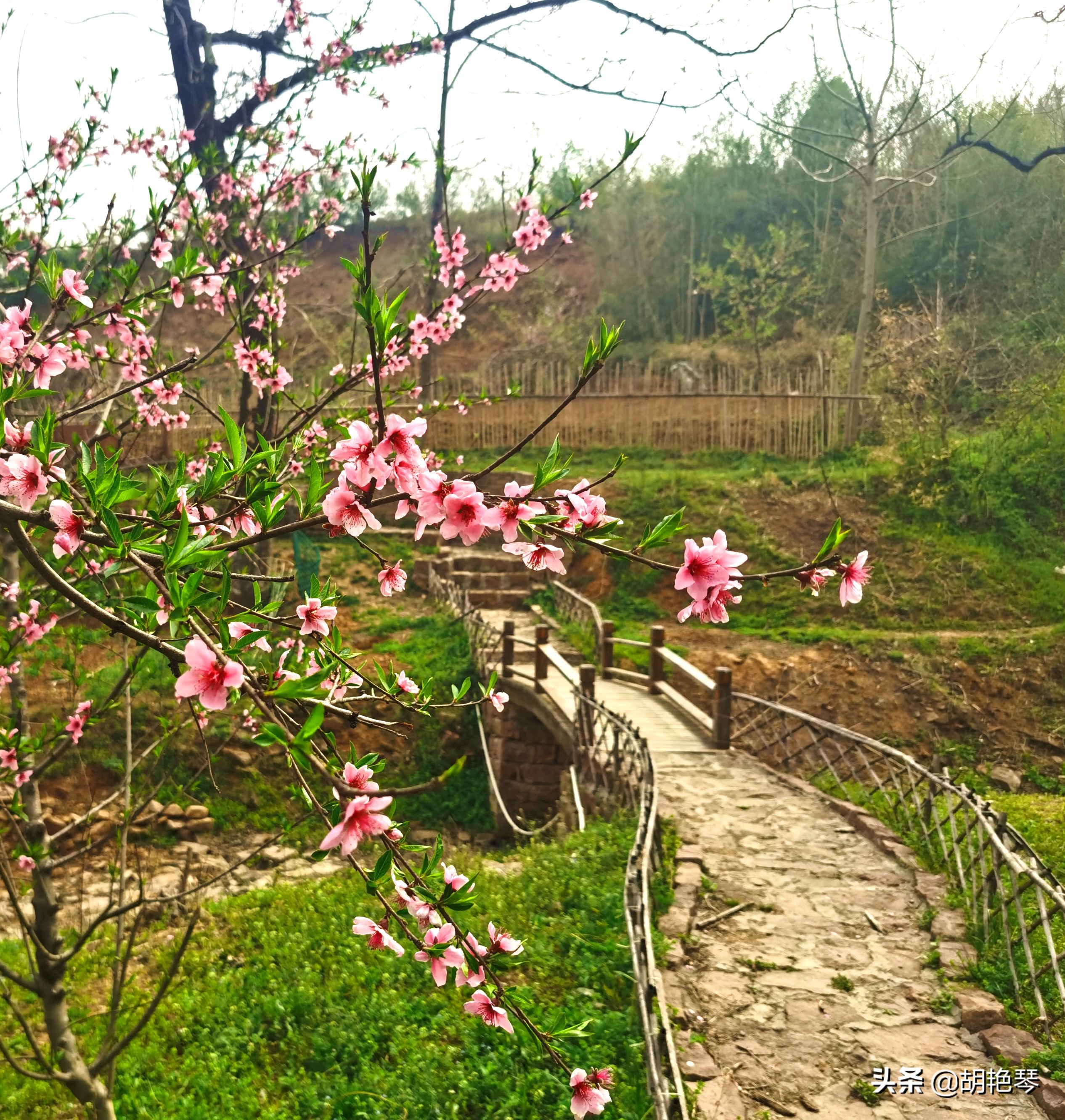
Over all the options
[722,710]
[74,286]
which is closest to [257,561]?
[74,286]

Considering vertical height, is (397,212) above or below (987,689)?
above

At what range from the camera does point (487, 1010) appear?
7.38 ft

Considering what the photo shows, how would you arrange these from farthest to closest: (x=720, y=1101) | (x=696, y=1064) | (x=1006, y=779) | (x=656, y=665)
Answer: (x=656, y=665) < (x=1006, y=779) < (x=696, y=1064) < (x=720, y=1101)

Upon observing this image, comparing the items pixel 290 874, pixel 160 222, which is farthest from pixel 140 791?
pixel 160 222

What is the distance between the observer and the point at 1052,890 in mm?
4562

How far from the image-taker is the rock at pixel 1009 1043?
4.25 m

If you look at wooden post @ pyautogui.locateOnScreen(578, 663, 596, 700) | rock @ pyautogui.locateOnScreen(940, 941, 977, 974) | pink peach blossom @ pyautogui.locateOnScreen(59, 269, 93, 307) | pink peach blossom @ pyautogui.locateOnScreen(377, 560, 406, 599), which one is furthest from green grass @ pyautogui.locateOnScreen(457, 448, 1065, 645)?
pink peach blossom @ pyautogui.locateOnScreen(377, 560, 406, 599)

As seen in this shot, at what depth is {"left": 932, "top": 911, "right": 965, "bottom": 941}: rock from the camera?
5.44m

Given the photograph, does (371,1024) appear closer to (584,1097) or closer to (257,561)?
(257,561)

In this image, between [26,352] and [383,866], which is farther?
[26,352]

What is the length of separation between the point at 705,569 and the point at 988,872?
532cm

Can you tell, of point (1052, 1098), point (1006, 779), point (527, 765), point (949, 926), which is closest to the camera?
point (1052, 1098)

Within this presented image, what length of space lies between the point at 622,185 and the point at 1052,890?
32.7m

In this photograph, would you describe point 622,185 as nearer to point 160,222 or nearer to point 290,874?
point 290,874
